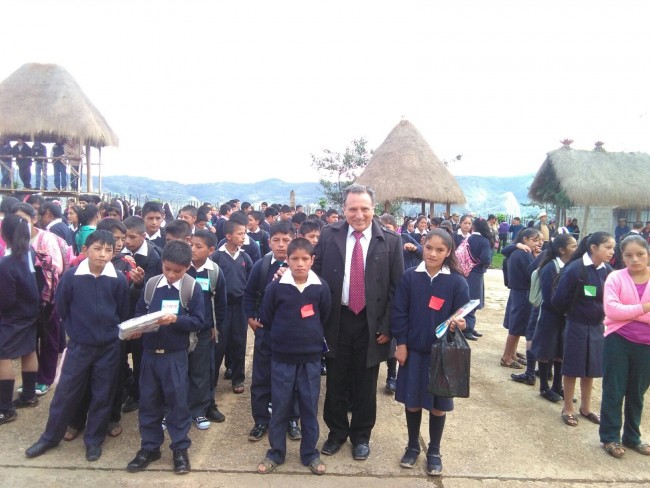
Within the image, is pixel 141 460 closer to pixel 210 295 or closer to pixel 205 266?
pixel 210 295

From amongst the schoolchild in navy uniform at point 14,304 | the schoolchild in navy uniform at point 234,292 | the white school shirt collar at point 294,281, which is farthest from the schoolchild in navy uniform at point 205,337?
the schoolchild in navy uniform at point 14,304

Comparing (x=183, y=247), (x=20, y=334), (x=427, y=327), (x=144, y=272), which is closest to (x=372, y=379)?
(x=427, y=327)

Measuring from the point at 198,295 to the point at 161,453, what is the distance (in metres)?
1.21

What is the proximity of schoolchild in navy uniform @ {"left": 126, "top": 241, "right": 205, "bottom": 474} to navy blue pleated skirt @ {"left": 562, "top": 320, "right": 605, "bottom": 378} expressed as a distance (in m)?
3.26

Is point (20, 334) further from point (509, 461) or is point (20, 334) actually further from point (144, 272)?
point (509, 461)

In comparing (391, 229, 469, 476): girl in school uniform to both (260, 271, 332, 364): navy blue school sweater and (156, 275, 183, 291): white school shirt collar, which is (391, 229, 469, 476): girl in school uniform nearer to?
(260, 271, 332, 364): navy blue school sweater

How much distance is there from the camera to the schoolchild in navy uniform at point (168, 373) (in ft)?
10.9

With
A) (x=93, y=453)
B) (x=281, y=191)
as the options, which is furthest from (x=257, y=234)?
(x=281, y=191)

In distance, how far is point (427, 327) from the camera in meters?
3.34

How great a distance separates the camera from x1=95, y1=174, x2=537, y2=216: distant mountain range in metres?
35.1

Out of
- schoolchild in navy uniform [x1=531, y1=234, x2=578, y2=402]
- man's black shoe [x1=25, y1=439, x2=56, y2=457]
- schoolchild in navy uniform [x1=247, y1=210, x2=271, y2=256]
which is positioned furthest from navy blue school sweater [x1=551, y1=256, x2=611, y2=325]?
man's black shoe [x1=25, y1=439, x2=56, y2=457]

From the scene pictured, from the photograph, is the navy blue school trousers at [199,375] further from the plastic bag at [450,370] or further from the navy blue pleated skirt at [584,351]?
the navy blue pleated skirt at [584,351]

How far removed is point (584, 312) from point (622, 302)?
0.54 m

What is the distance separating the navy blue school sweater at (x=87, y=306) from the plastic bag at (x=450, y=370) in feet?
7.83
